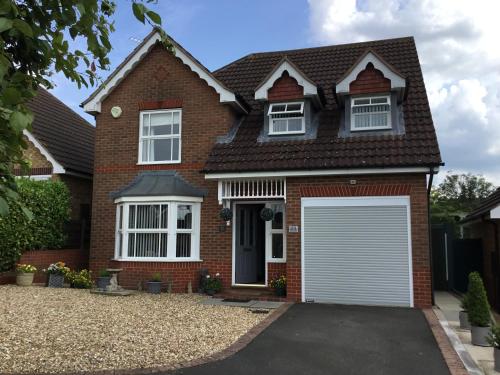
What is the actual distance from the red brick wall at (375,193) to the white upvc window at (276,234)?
91cm

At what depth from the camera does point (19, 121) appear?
96.2 inches

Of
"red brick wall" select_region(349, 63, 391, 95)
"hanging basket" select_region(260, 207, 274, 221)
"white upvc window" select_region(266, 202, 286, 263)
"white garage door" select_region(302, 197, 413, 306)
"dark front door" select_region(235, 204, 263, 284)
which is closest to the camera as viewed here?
"white garage door" select_region(302, 197, 413, 306)

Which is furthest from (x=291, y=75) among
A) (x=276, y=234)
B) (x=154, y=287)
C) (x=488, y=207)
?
(x=154, y=287)

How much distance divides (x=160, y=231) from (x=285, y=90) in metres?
→ 5.38

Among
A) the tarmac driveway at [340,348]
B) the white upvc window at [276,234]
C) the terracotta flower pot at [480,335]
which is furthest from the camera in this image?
the white upvc window at [276,234]

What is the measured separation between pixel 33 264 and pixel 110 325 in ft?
22.3

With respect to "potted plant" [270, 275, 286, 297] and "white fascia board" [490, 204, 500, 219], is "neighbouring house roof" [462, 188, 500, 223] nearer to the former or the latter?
"white fascia board" [490, 204, 500, 219]

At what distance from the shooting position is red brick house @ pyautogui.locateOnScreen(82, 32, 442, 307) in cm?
1181

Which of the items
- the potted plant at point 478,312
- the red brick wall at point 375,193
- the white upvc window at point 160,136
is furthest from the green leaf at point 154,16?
the white upvc window at point 160,136

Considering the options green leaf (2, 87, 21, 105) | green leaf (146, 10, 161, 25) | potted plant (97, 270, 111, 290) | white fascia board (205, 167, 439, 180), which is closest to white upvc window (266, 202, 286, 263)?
white fascia board (205, 167, 439, 180)

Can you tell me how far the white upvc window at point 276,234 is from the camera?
1331 cm

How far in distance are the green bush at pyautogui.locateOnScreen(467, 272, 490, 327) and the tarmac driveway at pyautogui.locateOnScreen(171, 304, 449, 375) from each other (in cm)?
79

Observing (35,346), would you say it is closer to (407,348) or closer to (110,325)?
(110,325)

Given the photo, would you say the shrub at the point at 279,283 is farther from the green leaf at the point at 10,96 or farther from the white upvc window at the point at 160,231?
the green leaf at the point at 10,96
